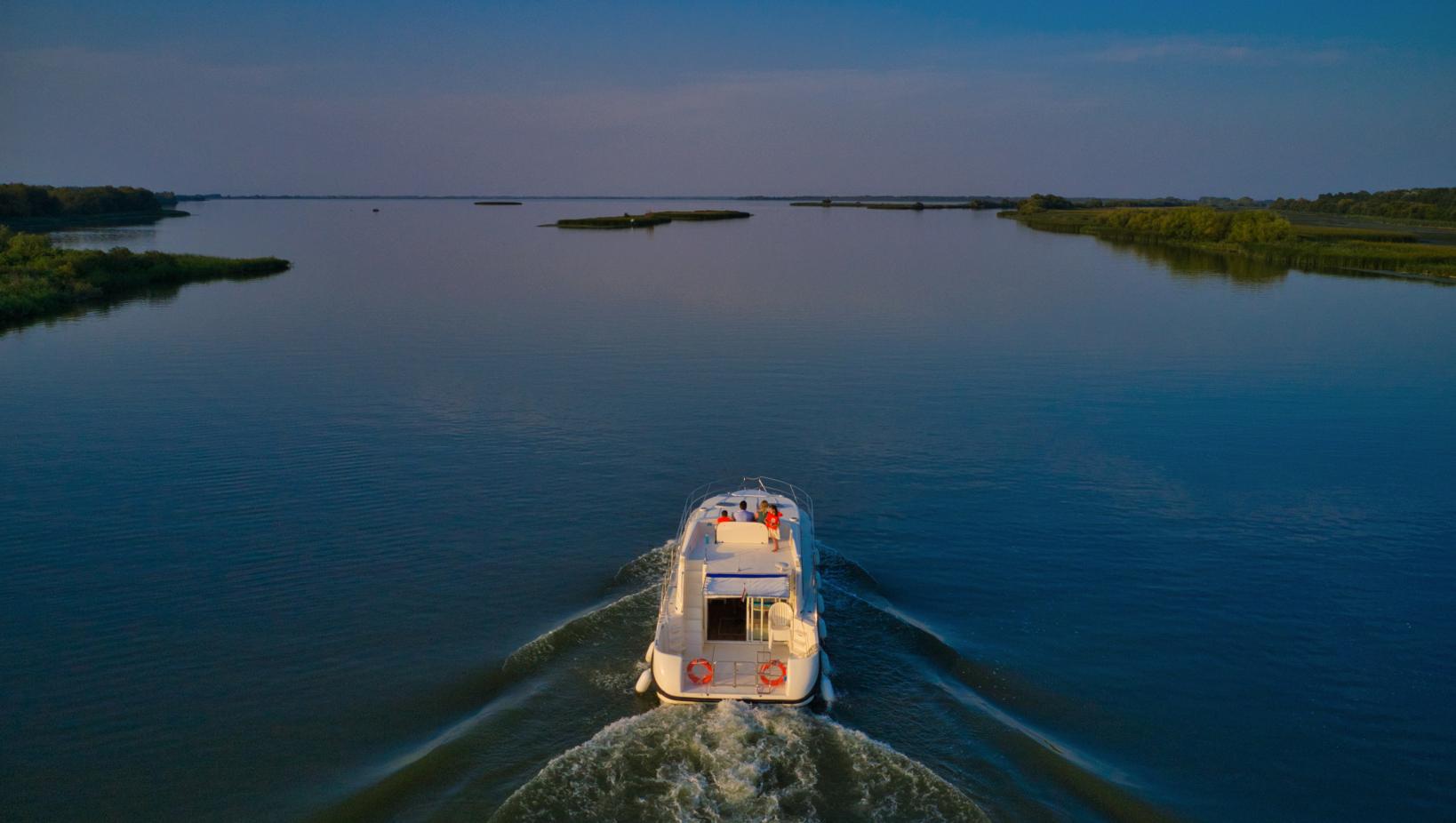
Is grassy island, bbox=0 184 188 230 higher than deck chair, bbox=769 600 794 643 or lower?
higher

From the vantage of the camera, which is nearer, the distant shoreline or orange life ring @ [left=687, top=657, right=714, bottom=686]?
orange life ring @ [left=687, top=657, right=714, bottom=686]

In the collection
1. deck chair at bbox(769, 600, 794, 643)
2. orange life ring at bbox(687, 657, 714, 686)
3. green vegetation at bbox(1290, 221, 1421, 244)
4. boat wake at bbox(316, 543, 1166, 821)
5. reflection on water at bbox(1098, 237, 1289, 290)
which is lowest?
boat wake at bbox(316, 543, 1166, 821)

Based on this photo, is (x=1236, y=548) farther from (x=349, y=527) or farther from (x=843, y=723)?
(x=349, y=527)

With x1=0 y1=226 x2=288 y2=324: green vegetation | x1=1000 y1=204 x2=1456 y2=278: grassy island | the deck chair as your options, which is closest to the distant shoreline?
x1=0 y1=226 x2=288 y2=324: green vegetation

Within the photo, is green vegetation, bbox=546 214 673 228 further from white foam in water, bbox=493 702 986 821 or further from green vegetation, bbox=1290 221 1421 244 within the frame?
white foam in water, bbox=493 702 986 821

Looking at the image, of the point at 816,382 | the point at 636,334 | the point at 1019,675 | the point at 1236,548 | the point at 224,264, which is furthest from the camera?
the point at 224,264

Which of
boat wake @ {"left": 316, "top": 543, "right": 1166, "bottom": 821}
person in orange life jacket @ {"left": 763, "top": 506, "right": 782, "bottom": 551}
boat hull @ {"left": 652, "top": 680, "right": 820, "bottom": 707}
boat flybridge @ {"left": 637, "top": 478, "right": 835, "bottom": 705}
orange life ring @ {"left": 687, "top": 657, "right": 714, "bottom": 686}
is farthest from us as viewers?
person in orange life jacket @ {"left": 763, "top": 506, "right": 782, "bottom": 551}

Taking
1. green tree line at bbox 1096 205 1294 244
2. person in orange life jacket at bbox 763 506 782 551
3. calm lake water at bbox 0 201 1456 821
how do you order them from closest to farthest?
1. calm lake water at bbox 0 201 1456 821
2. person in orange life jacket at bbox 763 506 782 551
3. green tree line at bbox 1096 205 1294 244

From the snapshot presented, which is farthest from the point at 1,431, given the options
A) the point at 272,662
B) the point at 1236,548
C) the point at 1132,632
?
the point at 1236,548
